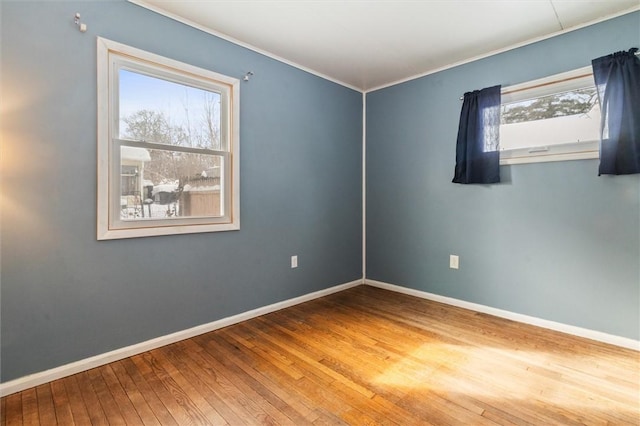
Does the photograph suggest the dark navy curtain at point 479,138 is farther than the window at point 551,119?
Yes

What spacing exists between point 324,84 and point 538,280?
273cm

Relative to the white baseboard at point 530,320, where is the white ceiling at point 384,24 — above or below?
above

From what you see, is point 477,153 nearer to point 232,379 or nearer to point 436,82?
point 436,82

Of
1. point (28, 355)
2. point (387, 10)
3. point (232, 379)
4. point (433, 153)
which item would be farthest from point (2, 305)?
point (433, 153)

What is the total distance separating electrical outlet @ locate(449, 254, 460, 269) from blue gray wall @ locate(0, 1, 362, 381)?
1.45 m

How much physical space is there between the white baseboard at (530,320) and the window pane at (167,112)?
8.11 feet

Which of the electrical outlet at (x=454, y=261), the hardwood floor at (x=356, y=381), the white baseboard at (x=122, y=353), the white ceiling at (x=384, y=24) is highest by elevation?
the white ceiling at (x=384, y=24)

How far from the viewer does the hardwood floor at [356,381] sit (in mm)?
1570

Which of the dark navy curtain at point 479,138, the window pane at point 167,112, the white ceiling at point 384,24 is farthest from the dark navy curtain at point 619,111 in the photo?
the window pane at point 167,112

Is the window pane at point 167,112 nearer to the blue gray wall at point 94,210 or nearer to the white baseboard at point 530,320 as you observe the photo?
the blue gray wall at point 94,210

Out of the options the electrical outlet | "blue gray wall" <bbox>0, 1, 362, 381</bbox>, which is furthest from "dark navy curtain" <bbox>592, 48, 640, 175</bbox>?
"blue gray wall" <bbox>0, 1, 362, 381</bbox>

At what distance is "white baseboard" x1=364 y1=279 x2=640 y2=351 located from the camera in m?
2.31

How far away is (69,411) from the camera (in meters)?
1.60

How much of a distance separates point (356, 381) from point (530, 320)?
1780mm
